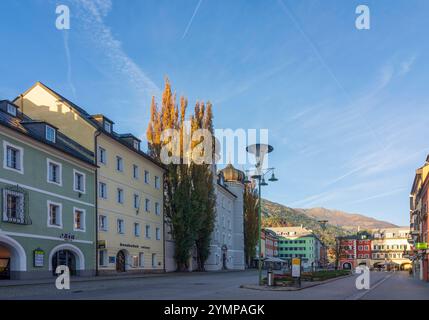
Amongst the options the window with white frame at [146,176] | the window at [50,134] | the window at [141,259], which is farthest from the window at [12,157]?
the window with white frame at [146,176]

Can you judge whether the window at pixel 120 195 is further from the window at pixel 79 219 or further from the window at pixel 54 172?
the window at pixel 54 172

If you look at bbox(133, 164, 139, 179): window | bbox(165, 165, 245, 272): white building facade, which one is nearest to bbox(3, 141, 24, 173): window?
bbox(133, 164, 139, 179): window

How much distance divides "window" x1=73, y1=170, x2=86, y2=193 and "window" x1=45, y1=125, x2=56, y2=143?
3.26 m

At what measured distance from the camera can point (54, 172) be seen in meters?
34.2

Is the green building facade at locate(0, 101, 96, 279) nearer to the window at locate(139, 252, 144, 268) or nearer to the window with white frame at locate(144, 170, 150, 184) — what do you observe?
the window at locate(139, 252, 144, 268)

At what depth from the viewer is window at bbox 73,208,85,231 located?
3625 centimetres

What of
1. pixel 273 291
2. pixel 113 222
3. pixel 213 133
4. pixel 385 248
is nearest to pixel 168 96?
pixel 213 133

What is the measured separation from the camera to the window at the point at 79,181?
36.7 meters

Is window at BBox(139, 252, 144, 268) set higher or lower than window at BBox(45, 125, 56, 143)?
lower

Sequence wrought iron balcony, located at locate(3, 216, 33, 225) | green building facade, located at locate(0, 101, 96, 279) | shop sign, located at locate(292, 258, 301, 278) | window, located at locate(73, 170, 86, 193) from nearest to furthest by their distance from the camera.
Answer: shop sign, located at locate(292, 258, 301, 278)
wrought iron balcony, located at locate(3, 216, 33, 225)
green building facade, located at locate(0, 101, 96, 279)
window, located at locate(73, 170, 86, 193)

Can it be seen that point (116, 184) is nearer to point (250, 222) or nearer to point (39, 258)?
point (39, 258)

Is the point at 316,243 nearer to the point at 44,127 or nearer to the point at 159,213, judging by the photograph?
the point at 159,213

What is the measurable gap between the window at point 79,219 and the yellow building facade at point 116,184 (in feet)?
7.32

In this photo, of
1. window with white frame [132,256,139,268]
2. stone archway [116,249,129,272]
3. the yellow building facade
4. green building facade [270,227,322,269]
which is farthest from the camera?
green building facade [270,227,322,269]
